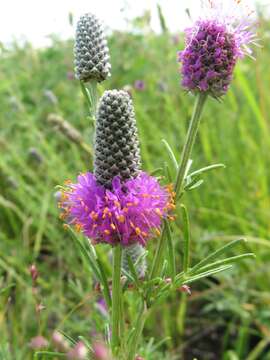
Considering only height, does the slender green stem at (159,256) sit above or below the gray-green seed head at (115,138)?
below

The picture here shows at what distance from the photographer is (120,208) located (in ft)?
3.56

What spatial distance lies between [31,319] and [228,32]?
192 centimetres

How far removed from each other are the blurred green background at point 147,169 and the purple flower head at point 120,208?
26.5 inches

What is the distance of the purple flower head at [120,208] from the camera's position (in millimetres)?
1072

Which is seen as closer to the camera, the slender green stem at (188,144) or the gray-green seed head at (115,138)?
the gray-green seed head at (115,138)

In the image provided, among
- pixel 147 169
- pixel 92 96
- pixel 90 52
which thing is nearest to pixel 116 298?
pixel 92 96

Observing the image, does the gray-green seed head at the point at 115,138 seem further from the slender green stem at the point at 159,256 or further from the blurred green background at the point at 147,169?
the blurred green background at the point at 147,169

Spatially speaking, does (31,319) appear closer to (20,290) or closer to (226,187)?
(20,290)

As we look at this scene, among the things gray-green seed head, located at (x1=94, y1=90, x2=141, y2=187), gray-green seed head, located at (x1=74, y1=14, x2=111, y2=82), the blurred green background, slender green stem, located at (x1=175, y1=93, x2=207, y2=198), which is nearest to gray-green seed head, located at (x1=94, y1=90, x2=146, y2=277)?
gray-green seed head, located at (x1=94, y1=90, x2=141, y2=187)

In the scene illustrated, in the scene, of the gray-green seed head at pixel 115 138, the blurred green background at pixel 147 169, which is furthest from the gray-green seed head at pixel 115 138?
the blurred green background at pixel 147 169

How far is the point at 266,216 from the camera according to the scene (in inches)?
126

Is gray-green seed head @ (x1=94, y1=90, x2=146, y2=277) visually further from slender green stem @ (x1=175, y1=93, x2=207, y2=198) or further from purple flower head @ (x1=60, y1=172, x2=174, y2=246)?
slender green stem @ (x1=175, y1=93, x2=207, y2=198)

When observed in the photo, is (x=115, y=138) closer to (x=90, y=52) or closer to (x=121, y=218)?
(x=121, y=218)

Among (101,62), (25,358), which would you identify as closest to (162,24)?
(101,62)
